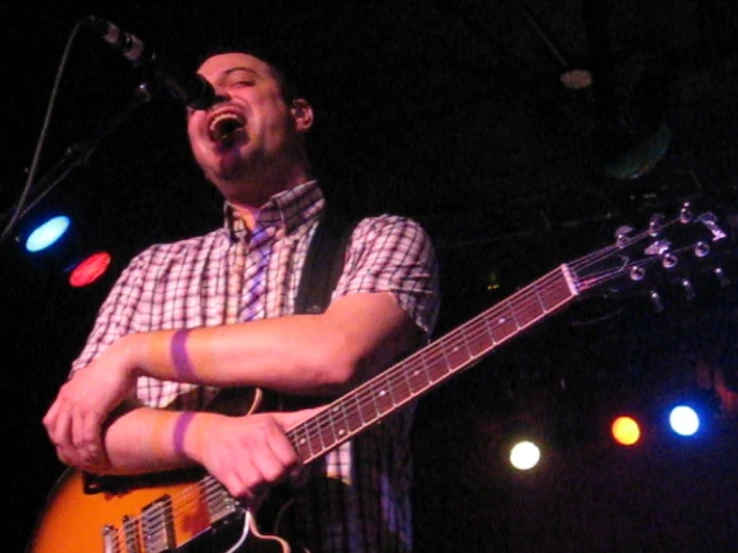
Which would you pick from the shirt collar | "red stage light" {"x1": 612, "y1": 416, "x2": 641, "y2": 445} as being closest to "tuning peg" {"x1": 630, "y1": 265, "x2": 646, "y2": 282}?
the shirt collar

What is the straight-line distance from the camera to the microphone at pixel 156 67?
6.64ft

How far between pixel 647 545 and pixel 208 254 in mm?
3901

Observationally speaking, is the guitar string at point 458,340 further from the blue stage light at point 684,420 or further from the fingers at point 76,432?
the blue stage light at point 684,420

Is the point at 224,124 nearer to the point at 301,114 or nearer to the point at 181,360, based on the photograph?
the point at 301,114

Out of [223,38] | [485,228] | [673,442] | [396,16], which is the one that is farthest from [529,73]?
[673,442]

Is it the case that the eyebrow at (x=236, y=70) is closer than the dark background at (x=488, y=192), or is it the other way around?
the eyebrow at (x=236, y=70)

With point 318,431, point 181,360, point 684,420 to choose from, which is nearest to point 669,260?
point 318,431

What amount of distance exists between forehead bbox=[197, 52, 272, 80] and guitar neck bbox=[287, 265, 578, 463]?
1109 millimetres

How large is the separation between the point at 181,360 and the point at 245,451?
28 cm

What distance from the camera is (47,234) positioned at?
3684 mm

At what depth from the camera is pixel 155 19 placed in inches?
151

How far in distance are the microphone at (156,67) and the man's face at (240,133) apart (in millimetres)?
315

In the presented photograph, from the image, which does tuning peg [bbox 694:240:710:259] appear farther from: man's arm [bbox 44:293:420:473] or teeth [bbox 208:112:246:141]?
teeth [bbox 208:112:246:141]

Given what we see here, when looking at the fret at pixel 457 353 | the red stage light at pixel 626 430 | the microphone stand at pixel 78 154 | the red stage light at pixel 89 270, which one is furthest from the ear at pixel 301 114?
the red stage light at pixel 626 430
